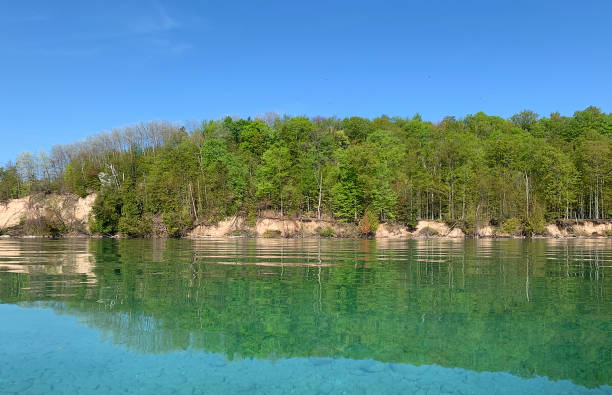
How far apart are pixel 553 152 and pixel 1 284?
113320 millimetres

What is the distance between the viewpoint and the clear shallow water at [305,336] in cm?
884

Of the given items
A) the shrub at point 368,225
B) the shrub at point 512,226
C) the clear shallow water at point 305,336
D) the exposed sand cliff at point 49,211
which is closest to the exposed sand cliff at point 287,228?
the exposed sand cliff at point 49,211

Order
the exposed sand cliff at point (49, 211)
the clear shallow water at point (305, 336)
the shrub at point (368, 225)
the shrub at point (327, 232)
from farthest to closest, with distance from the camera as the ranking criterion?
the exposed sand cliff at point (49, 211) < the shrub at point (327, 232) < the shrub at point (368, 225) < the clear shallow water at point (305, 336)

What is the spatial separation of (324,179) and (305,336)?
9636 cm

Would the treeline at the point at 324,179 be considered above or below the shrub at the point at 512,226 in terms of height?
above

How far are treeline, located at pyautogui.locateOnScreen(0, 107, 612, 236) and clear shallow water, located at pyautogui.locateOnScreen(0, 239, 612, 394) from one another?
76660 millimetres

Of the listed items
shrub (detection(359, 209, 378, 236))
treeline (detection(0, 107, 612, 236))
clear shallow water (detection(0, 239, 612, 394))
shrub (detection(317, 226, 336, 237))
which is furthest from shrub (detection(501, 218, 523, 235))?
clear shallow water (detection(0, 239, 612, 394))

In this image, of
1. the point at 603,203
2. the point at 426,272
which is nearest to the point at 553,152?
the point at 603,203

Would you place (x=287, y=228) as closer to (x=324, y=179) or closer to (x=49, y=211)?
(x=324, y=179)

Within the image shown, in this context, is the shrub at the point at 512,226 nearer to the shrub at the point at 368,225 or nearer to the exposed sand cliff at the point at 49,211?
the shrub at the point at 368,225

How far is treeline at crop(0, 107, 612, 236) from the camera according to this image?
99125 millimetres

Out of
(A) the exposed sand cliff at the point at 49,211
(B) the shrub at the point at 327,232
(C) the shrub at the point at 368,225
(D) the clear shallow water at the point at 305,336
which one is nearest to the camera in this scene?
(D) the clear shallow water at the point at 305,336

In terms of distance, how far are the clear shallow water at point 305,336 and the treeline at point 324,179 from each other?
7666cm

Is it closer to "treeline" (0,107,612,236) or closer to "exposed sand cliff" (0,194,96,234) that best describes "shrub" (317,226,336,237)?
"treeline" (0,107,612,236)
